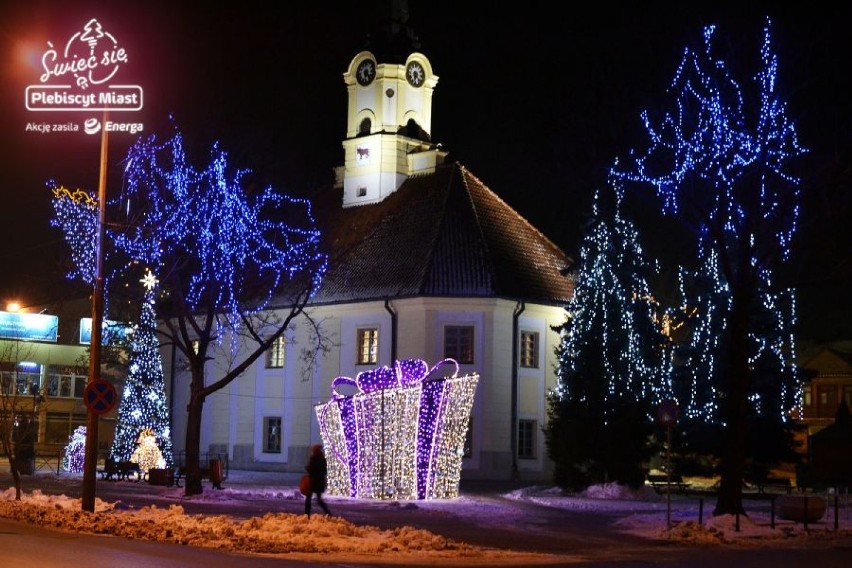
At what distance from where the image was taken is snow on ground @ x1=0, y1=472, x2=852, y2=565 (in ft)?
63.1

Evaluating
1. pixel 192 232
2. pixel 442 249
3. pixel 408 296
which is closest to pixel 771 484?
pixel 408 296

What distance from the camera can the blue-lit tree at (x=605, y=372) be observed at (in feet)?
123

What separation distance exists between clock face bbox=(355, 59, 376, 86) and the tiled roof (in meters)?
5.17

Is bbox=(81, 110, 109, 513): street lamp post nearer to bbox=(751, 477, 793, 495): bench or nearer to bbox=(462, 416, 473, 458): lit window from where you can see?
bbox=(462, 416, 473, 458): lit window

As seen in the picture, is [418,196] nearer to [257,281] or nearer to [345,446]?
[257,281]

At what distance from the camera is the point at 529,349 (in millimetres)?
47781

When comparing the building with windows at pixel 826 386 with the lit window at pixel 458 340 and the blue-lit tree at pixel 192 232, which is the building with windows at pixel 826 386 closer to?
the lit window at pixel 458 340

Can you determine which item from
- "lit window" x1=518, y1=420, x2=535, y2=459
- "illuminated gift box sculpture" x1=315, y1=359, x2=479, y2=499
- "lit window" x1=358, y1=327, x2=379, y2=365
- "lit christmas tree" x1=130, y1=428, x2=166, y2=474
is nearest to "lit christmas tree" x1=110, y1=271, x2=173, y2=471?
"lit christmas tree" x1=130, y1=428, x2=166, y2=474

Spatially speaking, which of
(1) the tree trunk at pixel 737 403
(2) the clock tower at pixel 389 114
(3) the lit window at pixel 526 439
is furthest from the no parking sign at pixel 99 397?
(2) the clock tower at pixel 389 114

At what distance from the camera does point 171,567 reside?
15.5 m

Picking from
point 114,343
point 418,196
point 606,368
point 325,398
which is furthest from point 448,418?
point 114,343

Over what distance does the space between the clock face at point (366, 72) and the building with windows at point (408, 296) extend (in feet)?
0.20

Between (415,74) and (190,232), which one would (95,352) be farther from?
(415,74)

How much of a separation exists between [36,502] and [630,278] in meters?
21.7
